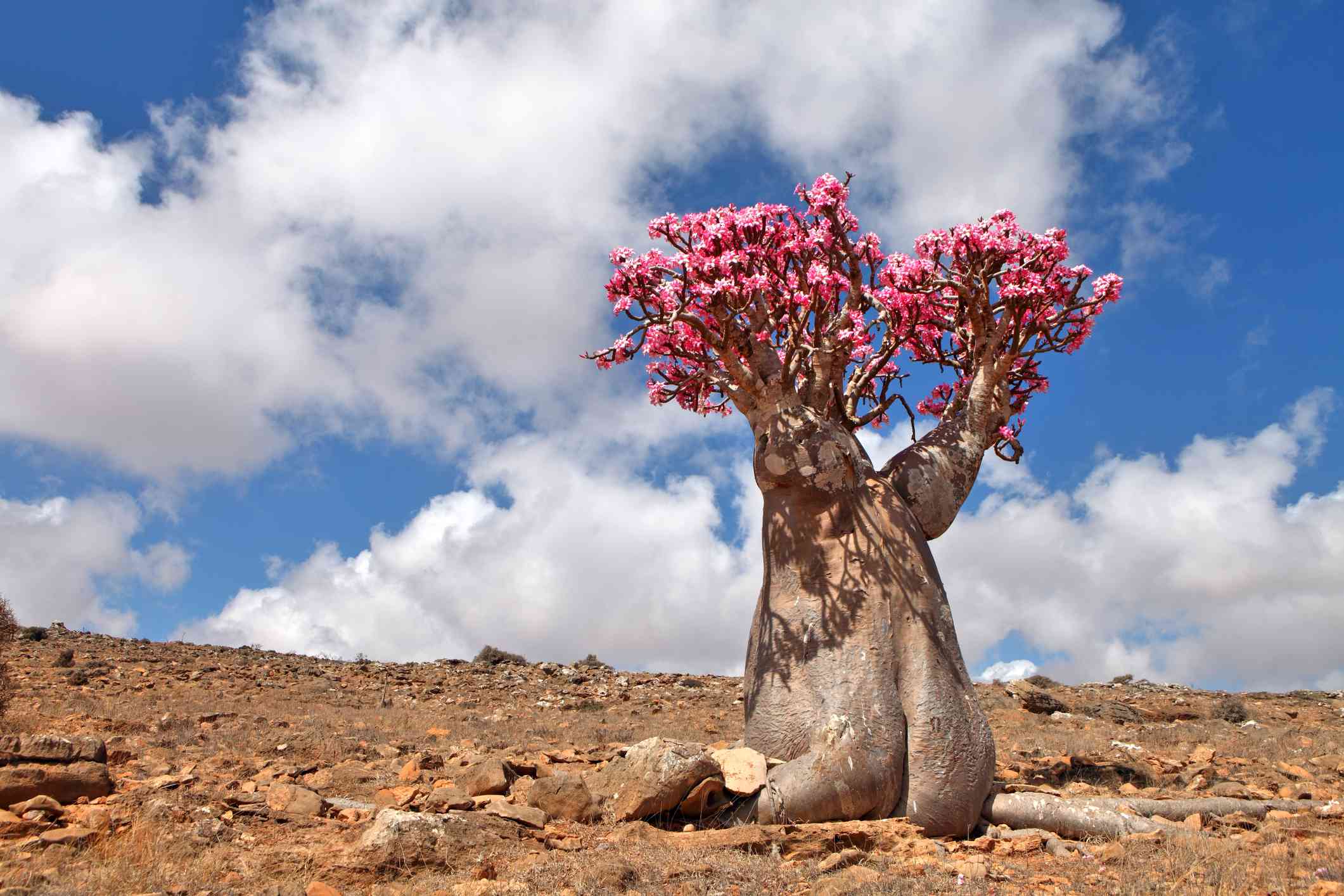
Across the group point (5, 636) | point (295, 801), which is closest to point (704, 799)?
point (295, 801)

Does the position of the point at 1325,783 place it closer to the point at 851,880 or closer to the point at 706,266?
the point at 851,880

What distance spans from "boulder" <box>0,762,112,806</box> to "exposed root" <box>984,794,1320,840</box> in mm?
7732

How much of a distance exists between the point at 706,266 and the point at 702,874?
5959mm

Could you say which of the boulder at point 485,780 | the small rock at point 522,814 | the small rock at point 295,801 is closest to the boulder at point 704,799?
the small rock at point 522,814

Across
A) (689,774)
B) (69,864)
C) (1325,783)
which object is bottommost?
(69,864)

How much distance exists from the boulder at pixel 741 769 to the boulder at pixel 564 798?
1148mm

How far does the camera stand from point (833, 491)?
9.38 metres

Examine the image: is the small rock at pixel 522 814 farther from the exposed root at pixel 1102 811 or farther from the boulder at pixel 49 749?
the exposed root at pixel 1102 811

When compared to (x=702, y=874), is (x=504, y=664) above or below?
above

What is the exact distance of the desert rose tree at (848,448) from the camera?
844 cm

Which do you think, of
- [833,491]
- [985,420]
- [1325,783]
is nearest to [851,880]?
[833,491]

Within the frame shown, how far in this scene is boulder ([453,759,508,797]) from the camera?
8148 millimetres

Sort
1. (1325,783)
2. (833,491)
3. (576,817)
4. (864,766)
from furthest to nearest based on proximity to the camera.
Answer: (1325,783)
(833,491)
(864,766)
(576,817)

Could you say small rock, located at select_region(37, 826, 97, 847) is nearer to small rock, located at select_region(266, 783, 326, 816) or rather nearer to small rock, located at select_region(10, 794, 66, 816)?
small rock, located at select_region(10, 794, 66, 816)
